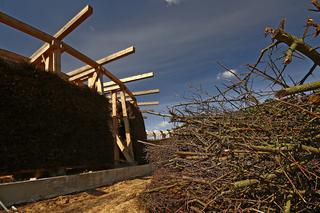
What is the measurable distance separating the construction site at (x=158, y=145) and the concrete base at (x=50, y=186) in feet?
0.07

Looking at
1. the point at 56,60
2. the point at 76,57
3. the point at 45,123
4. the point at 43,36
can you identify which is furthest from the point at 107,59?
the point at 45,123

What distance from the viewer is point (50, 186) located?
5.31 meters

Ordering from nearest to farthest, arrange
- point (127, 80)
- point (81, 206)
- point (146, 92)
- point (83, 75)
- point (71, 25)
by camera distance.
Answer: point (81, 206), point (71, 25), point (83, 75), point (127, 80), point (146, 92)

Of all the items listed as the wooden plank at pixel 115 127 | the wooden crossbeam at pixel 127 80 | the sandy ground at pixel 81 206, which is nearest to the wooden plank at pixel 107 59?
the wooden plank at pixel 115 127

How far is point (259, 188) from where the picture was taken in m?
2.47

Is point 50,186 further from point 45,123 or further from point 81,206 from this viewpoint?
point 45,123

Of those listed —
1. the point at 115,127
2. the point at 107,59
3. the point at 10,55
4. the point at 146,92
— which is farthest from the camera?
the point at 146,92

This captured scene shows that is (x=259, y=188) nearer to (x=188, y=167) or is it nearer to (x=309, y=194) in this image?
(x=309, y=194)

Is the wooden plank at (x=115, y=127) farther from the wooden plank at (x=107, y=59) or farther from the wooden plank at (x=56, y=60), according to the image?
the wooden plank at (x=56, y=60)

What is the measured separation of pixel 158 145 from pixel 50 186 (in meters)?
2.81

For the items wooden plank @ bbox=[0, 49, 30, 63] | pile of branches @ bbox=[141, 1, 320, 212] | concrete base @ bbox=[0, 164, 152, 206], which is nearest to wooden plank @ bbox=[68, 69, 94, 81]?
wooden plank @ bbox=[0, 49, 30, 63]

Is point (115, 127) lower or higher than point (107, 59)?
lower

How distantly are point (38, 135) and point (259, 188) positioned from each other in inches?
221

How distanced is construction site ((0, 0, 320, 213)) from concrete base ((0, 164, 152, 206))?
2 centimetres
